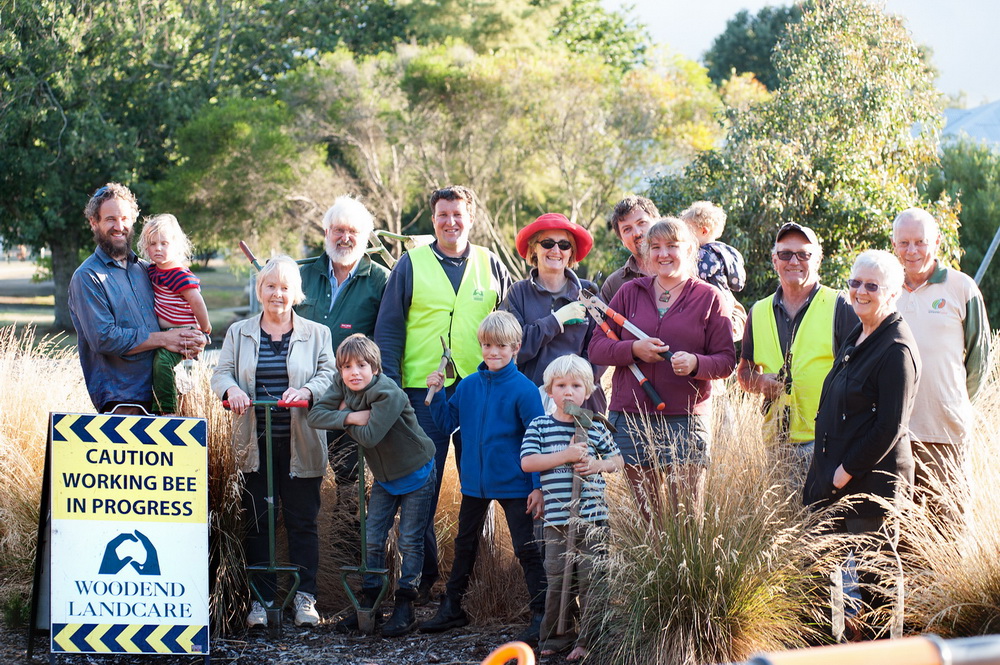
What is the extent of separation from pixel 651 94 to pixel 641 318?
25.6 metres

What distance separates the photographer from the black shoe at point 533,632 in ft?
16.3

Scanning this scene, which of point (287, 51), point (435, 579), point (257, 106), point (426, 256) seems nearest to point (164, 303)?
point (426, 256)

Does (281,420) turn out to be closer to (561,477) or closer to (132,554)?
(132,554)

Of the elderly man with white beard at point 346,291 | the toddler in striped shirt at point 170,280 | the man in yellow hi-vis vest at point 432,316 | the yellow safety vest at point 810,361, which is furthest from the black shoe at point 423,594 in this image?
the yellow safety vest at point 810,361

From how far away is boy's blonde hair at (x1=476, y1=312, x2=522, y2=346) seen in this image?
5.05 meters

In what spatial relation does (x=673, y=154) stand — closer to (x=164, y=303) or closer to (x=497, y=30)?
(x=497, y=30)

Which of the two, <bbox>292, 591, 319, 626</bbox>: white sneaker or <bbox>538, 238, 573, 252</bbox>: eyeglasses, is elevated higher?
<bbox>538, 238, 573, 252</bbox>: eyeglasses

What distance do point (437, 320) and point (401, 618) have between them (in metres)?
1.58

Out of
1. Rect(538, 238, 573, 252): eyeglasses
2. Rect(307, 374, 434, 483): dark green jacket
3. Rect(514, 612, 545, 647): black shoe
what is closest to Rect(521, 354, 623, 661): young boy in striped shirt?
Rect(514, 612, 545, 647): black shoe

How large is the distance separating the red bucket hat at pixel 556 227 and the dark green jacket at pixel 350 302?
2.82 feet

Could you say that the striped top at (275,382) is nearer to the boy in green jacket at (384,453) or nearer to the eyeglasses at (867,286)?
the boy in green jacket at (384,453)

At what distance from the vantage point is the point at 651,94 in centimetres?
2950

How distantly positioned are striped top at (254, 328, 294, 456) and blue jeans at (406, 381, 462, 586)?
0.70 meters

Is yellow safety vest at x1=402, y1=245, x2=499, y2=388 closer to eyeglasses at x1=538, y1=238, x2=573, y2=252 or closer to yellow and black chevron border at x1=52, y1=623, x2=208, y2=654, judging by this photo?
eyeglasses at x1=538, y1=238, x2=573, y2=252
